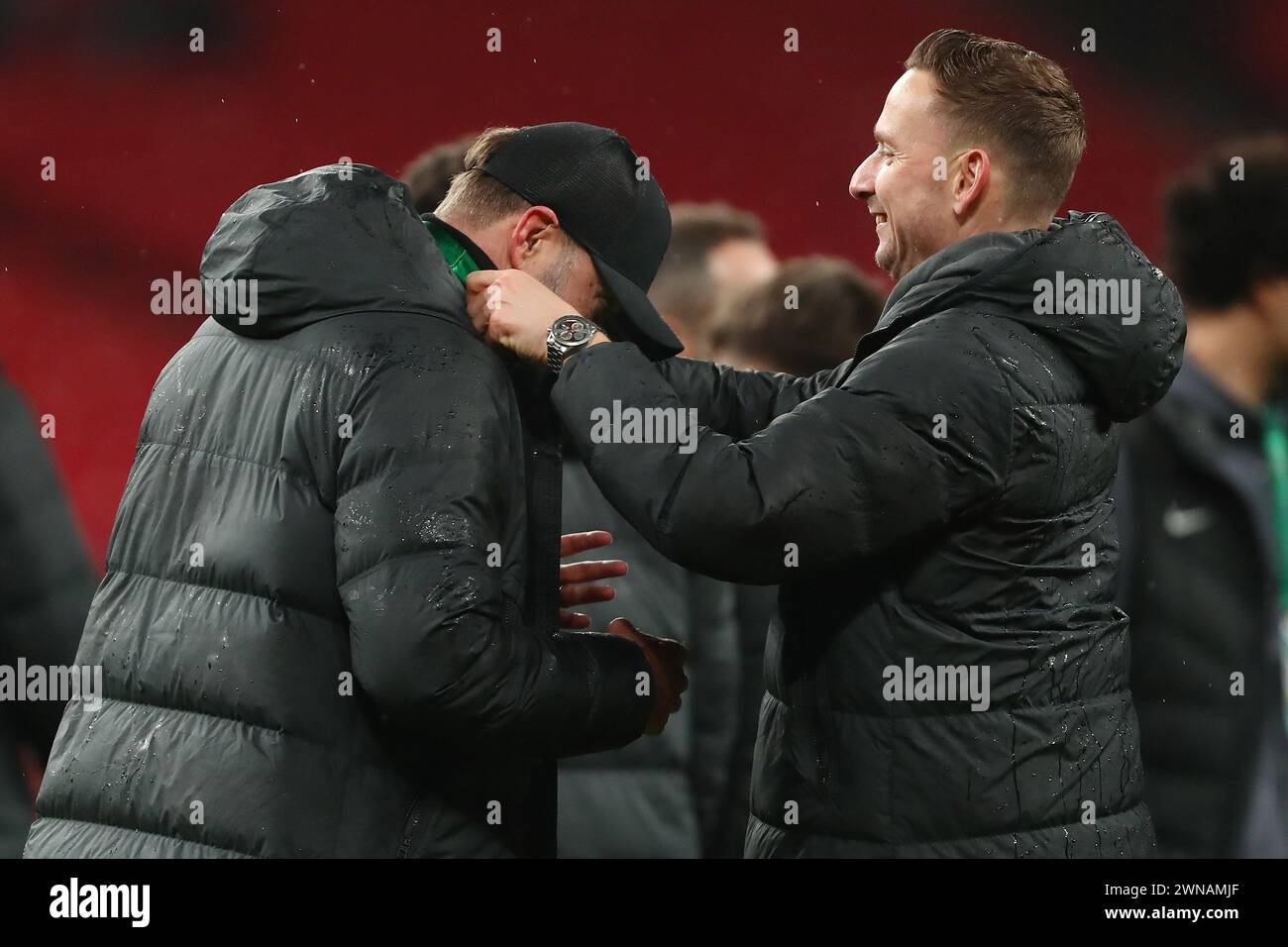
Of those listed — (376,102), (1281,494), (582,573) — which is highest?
(376,102)

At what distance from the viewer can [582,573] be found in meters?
1.85

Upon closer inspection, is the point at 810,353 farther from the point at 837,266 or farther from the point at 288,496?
the point at 288,496

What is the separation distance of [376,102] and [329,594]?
8.86 ft

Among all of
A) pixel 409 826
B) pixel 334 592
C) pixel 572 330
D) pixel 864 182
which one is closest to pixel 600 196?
pixel 572 330

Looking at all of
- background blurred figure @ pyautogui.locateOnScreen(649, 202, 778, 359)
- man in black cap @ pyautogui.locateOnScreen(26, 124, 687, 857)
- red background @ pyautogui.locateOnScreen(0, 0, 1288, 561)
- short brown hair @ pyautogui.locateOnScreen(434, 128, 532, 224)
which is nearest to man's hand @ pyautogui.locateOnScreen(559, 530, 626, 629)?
man in black cap @ pyautogui.locateOnScreen(26, 124, 687, 857)

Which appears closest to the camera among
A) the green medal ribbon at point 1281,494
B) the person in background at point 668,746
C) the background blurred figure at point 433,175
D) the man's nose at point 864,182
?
the man's nose at point 864,182

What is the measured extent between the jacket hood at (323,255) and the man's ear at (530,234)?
0.58ft

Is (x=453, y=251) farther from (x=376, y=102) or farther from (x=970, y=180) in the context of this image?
(x=376, y=102)

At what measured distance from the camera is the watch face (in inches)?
65.9

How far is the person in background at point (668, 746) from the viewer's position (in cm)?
237

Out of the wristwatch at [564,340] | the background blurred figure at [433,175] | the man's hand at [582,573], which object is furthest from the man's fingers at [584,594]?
the background blurred figure at [433,175]

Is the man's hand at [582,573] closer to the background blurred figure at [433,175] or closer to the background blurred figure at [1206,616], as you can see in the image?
the background blurred figure at [433,175]

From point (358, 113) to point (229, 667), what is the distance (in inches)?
107
